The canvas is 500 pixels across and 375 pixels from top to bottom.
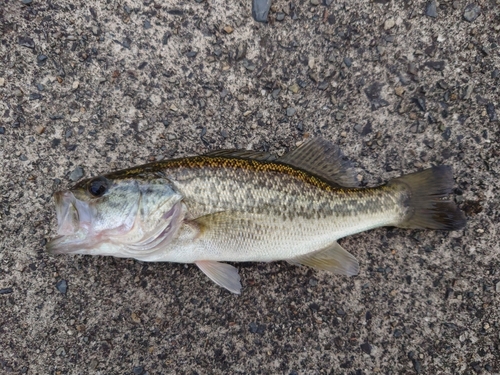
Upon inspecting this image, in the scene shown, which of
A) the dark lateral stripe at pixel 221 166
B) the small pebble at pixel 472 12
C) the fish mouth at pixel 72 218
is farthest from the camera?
the small pebble at pixel 472 12

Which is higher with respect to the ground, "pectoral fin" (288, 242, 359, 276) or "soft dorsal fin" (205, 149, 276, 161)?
"soft dorsal fin" (205, 149, 276, 161)

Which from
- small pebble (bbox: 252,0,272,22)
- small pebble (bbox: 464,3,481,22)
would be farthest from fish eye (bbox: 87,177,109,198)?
small pebble (bbox: 464,3,481,22)

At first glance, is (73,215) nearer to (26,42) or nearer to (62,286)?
(62,286)

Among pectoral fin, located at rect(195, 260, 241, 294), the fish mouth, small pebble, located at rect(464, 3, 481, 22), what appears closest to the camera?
the fish mouth

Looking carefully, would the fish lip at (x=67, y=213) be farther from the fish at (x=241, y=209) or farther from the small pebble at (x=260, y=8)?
the small pebble at (x=260, y=8)

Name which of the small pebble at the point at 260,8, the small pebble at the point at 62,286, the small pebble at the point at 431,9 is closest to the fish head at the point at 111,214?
the small pebble at the point at 62,286

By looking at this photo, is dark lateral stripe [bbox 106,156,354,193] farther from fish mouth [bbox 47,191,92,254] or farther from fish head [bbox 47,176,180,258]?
fish mouth [bbox 47,191,92,254]

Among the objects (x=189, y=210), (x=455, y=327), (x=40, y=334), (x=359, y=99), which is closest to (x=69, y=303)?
(x=40, y=334)
